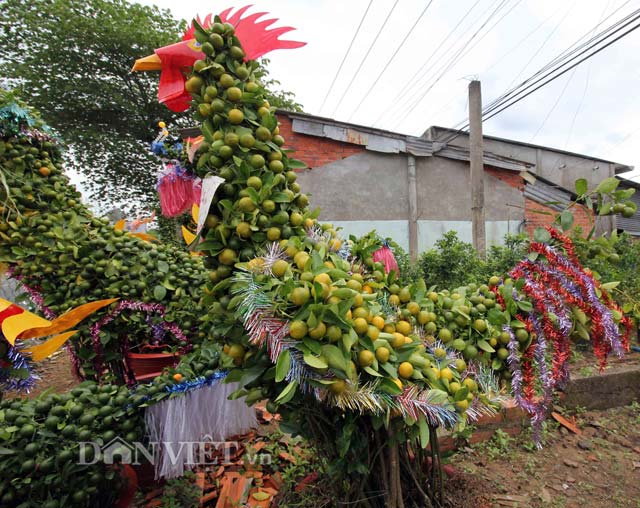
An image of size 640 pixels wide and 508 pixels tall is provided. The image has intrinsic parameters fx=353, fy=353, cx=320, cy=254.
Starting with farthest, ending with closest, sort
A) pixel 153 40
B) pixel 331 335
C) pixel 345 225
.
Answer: pixel 153 40 → pixel 345 225 → pixel 331 335

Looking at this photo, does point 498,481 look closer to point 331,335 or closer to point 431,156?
point 331,335

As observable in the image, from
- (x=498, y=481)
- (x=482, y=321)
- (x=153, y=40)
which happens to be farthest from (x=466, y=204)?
(x=153, y=40)

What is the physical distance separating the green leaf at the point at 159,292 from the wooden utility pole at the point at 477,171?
416 cm

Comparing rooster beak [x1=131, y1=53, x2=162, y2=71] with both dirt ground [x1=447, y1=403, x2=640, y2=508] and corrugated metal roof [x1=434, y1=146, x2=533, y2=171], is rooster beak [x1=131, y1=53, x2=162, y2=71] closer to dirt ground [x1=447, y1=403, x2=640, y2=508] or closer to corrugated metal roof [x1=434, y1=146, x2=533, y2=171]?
dirt ground [x1=447, y1=403, x2=640, y2=508]

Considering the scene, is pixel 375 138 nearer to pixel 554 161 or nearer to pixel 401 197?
pixel 401 197

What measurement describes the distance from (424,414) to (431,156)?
631 centimetres

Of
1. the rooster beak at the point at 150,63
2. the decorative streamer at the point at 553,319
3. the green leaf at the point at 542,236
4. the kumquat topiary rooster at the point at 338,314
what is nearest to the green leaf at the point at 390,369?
the kumquat topiary rooster at the point at 338,314

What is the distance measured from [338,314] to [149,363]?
216 cm

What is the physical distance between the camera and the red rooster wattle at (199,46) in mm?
1428

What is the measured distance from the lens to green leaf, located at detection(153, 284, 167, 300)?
2459 mm

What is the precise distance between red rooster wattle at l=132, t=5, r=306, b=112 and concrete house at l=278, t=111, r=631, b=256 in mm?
4571

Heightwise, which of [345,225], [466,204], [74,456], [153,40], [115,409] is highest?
[153,40]

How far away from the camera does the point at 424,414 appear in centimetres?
110

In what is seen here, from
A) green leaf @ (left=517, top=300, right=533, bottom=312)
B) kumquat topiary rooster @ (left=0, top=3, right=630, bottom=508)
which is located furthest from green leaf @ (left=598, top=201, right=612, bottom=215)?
green leaf @ (left=517, top=300, right=533, bottom=312)
